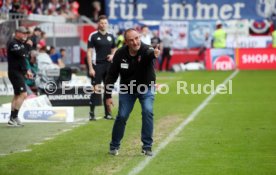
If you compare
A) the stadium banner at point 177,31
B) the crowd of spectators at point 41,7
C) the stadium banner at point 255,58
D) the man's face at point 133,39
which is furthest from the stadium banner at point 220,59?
the man's face at point 133,39

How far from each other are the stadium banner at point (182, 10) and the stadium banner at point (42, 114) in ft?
81.1

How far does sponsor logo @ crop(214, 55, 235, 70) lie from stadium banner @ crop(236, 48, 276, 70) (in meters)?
0.31

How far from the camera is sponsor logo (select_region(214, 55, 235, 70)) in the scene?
36.8 metres

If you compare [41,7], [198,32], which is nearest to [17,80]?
[41,7]

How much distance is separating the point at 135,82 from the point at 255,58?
25.2 meters

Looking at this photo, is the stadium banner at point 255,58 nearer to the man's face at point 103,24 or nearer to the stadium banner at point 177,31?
the stadium banner at point 177,31

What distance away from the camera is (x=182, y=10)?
4219cm

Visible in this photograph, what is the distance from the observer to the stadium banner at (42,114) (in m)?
17.4

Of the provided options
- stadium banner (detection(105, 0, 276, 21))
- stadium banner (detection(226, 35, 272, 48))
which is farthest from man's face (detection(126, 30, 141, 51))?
stadium banner (detection(105, 0, 276, 21))

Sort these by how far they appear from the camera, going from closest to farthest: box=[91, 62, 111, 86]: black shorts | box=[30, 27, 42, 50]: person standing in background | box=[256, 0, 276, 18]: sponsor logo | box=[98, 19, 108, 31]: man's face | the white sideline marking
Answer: the white sideline marking < box=[98, 19, 108, 31]: man's face < box=[91, 62, 111, 86]: black shorts < box=[30, 27, 42, 50]: person standing in background < box=[256, 0, 276, 18]: sponsor logo

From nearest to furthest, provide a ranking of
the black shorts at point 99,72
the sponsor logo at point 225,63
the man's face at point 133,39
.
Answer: the man's face at point 133,39 → the black shorts at point 99,72 → the sponsor logo at point 225,63

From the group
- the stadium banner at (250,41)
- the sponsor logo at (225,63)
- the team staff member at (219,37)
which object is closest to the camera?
the sponsor logo at (225,63)

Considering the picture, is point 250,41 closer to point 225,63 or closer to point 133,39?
point 225,63

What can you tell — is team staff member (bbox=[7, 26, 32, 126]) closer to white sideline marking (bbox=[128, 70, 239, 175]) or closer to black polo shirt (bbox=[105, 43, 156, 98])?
white sideline marking (bbox=[128, 70, 239, 175])
